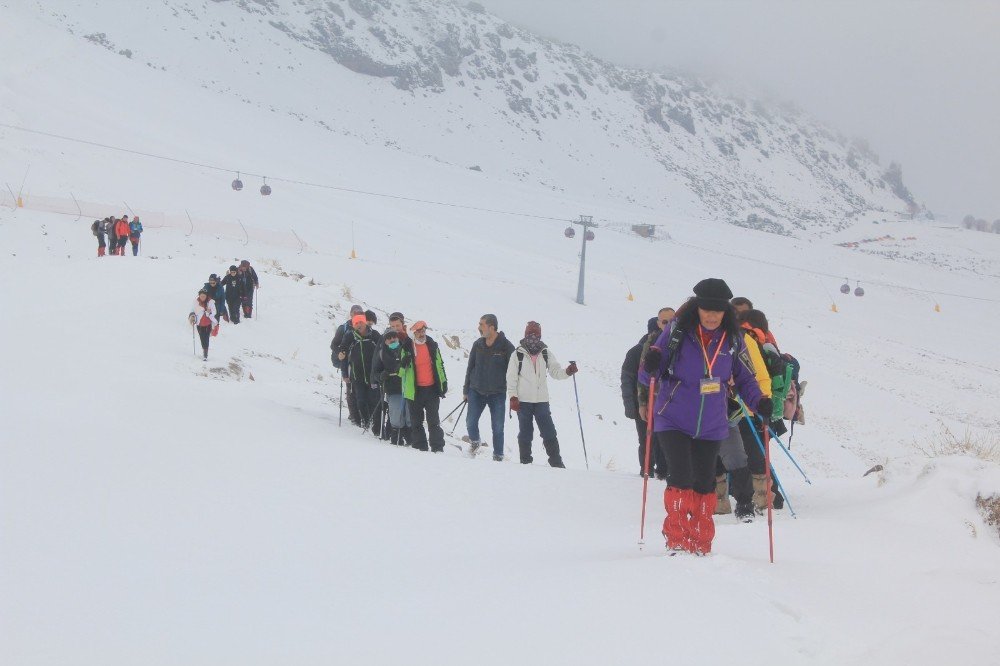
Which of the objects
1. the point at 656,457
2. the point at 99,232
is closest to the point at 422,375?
the point at 656,457

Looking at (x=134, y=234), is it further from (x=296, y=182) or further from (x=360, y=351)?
(x=296, y=182)

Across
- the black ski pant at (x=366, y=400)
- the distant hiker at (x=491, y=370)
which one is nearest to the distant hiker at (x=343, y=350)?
the black ski pant at (x=366, y=400)

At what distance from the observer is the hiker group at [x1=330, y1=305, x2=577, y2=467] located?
964 cm

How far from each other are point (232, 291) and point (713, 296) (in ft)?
47.9

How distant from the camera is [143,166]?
41.3 m

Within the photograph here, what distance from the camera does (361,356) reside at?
10.6m

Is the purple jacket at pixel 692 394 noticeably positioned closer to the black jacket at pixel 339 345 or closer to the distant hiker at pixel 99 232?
the black jacket at pixel 339 345

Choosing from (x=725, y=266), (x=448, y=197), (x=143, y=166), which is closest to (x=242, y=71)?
(x=448, y=197)

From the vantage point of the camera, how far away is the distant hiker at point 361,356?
10.5 meters

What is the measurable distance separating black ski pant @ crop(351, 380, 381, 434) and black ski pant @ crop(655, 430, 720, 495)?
612 cm

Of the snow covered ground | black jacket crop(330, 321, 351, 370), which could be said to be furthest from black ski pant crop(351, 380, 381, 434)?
the snow covered ground

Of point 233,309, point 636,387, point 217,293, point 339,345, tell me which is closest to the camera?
point 636,387

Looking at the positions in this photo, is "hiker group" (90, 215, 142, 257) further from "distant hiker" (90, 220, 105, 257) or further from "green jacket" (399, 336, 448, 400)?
"green jacket" (399, 336, 448, 400)

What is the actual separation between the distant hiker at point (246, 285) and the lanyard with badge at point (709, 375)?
47.4ft
